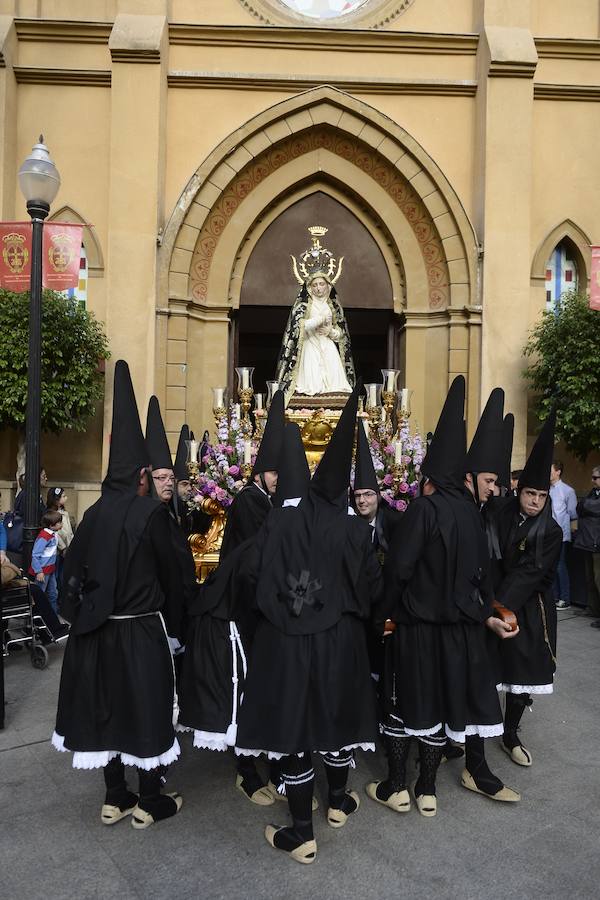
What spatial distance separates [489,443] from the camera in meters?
5.10

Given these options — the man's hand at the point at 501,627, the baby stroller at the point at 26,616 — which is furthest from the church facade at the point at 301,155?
the man's hand at the point at 501,627

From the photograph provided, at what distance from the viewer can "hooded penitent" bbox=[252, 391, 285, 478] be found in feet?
17.1

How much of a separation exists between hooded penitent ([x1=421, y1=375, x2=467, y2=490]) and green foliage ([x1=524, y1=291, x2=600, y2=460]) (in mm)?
5820

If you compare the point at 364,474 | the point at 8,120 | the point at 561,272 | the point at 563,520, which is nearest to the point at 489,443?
the point at 364,474

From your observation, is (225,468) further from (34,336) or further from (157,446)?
(34,336)

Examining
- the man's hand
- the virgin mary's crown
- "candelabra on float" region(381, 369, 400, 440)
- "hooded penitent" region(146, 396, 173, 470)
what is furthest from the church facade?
the man's hand

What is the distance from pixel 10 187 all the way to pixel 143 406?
4.40m

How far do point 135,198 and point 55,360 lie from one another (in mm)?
3114

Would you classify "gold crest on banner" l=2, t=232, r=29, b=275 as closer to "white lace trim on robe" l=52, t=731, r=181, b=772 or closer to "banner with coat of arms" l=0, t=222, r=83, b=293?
"banner with coat of arms" l=0, t=222, r=83, b=293

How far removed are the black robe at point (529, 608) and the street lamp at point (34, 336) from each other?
4.17 meters

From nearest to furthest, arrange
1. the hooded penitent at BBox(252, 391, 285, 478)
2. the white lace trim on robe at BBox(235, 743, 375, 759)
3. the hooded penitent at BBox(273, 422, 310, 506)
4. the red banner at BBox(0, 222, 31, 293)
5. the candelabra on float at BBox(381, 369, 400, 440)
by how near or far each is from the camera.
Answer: the white lace trim on robe at BBox(235, 743, 375, 759) < the hooded penitent at BBox(273, 422, 310, 506) < the hooded penitent at BBox(252, 391, 285, 478) < the candelabra on float at BBox(381, 369, 400, 440) < the red banner at BBox(0, 222, 31, 293)

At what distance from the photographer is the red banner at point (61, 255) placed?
1000 centimetres

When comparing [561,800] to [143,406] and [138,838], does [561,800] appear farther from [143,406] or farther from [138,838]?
[143,406]

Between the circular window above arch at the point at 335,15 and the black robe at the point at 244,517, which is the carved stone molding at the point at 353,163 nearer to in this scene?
the circular window above arch at the point at 335,15
